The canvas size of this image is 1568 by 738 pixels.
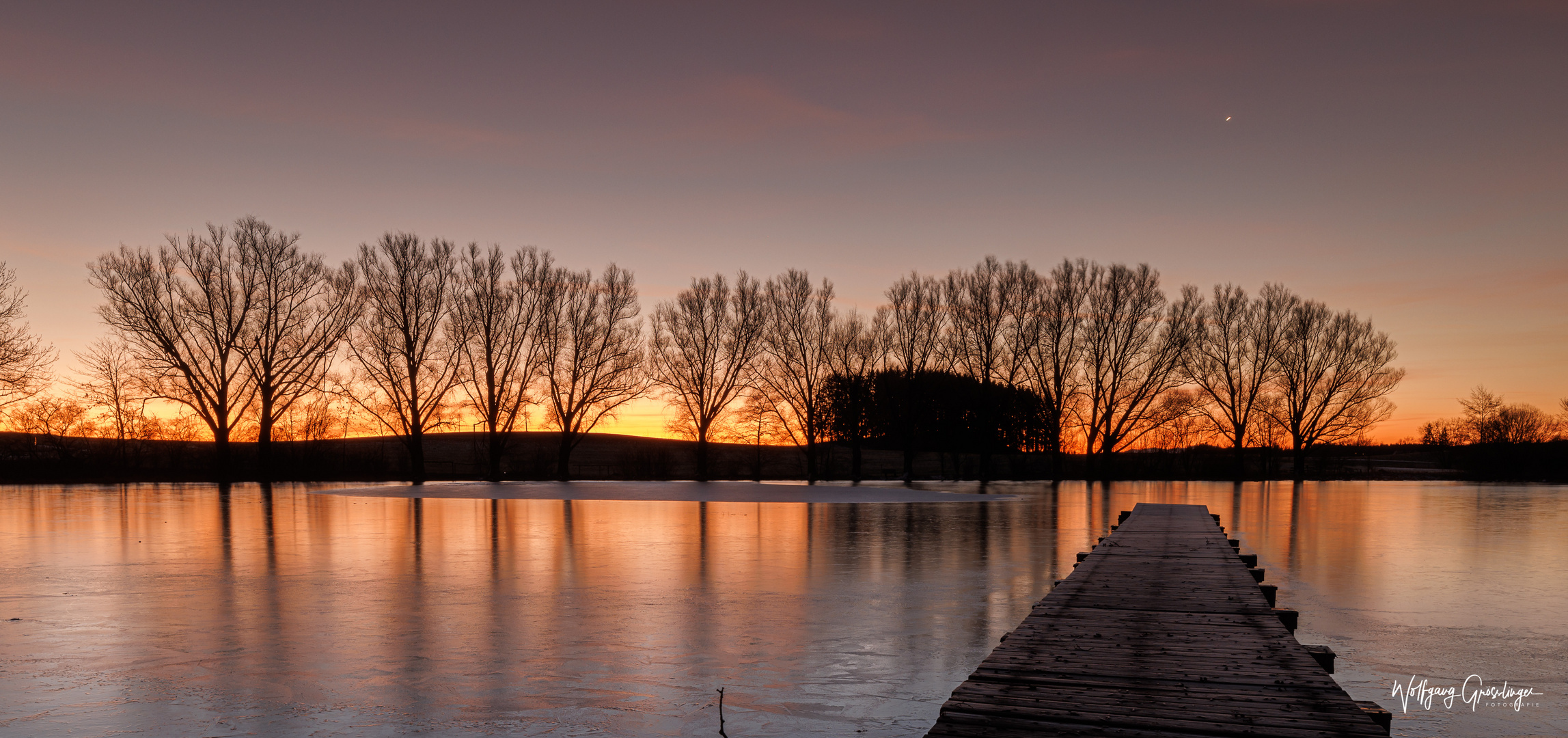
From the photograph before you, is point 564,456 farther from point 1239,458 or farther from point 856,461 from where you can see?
point 1239,458

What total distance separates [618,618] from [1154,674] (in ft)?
19.3

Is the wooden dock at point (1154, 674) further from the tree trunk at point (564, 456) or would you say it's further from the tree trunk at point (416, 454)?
the tree trunk at point (564, 456)

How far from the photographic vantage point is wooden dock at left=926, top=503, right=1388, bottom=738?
4770 mm

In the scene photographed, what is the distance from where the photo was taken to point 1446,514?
27.6m

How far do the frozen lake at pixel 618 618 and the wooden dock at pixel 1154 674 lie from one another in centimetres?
95

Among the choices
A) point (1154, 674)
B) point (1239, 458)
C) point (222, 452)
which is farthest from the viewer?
point (1239, 458)

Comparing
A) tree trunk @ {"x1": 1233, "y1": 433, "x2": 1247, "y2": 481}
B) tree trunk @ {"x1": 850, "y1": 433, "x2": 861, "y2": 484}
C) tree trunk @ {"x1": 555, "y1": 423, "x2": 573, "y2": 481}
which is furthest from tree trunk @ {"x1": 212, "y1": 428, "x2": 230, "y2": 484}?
tree trunk @ {"x1": 1233, "y1": 433, "x2": 1247, "y2": 481}

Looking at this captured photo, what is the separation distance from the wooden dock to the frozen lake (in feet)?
3.10

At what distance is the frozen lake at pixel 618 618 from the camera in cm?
673

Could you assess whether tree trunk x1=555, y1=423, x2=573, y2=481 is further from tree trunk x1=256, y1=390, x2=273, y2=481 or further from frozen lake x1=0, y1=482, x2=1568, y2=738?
frozen lake x1=0, y1=482, x2=1568, y2=738

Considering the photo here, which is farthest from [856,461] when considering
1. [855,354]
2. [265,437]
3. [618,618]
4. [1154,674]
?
[1154,674]

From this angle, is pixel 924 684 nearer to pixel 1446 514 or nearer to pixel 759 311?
pixel 1446 514

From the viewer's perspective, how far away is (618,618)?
1012cm

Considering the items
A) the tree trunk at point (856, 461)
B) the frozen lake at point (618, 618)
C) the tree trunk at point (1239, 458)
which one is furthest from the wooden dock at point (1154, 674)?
the tree trunk at point (1239, 458)
